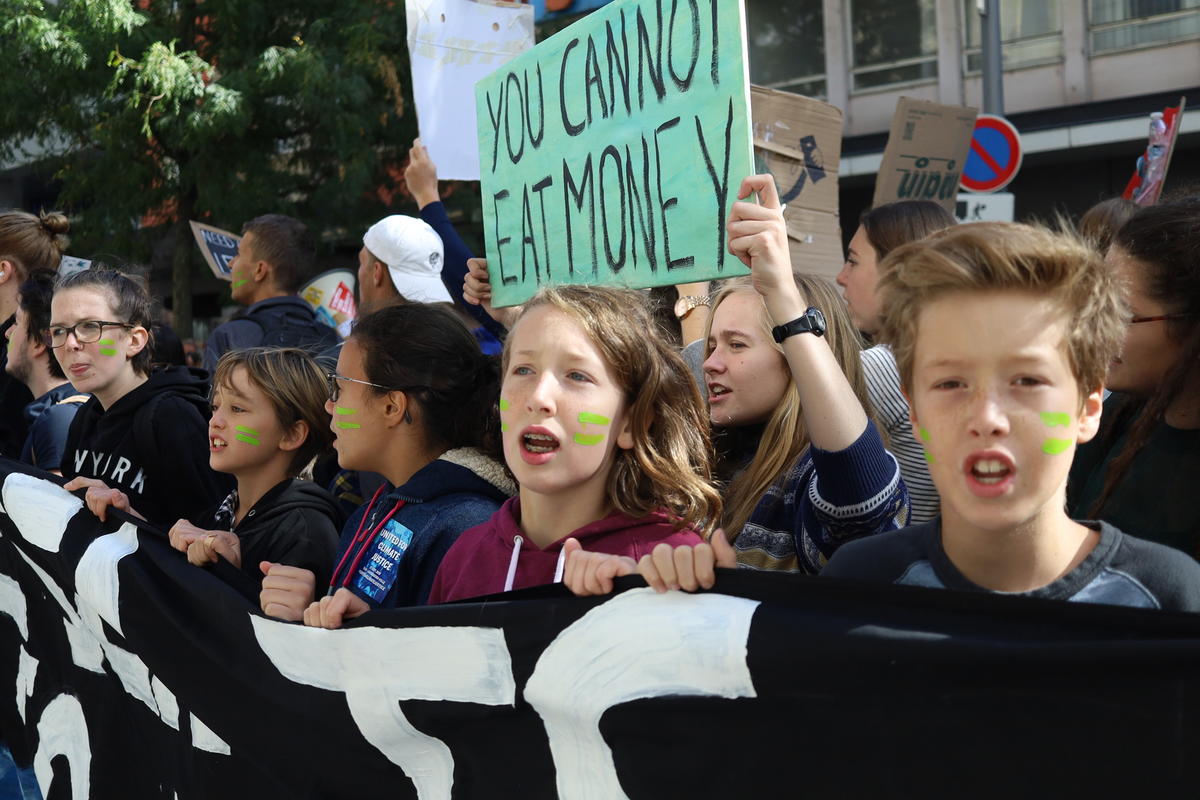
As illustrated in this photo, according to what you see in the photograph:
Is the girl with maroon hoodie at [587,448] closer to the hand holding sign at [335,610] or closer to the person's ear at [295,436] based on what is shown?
the hand holding sign at [335,610]

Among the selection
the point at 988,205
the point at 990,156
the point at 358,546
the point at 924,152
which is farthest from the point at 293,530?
the point at 990,156

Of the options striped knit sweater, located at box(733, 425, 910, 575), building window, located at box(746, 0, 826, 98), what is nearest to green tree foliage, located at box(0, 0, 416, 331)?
building window, located at box(746, 0, 826, 98)

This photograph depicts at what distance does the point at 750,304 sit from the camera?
2.57m

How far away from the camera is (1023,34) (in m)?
13.8

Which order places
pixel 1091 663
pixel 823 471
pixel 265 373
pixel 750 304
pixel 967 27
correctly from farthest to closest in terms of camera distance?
pixel 967 27, pixel 265 373, pixel 750 304, pixel 823 471, pixel 1091 663

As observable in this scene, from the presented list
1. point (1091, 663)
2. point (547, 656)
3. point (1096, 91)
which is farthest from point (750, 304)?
point (1096, 91)

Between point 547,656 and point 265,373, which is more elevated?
point 265,373

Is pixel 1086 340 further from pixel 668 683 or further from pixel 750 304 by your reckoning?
pixel 750 304

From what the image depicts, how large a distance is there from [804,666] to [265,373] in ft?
6.77

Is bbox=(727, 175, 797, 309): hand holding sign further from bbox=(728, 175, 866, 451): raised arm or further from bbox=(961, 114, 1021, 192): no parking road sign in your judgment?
bbox=(961, 114, 1021, 192): no parking road sign

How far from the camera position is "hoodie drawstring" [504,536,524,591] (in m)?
2.23

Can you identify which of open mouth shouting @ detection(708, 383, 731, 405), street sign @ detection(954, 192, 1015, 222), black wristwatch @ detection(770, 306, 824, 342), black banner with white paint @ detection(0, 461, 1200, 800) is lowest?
black banner with white paint @ detection(0, 461, 1200, 800)

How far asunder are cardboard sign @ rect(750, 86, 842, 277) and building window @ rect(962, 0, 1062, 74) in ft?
31.4

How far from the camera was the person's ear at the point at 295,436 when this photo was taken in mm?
3205
